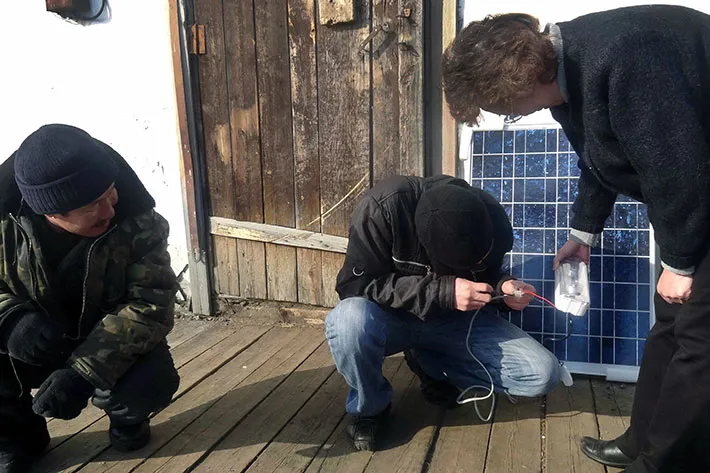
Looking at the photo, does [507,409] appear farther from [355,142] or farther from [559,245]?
[355,142]

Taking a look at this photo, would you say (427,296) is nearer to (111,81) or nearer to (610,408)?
(610,408)

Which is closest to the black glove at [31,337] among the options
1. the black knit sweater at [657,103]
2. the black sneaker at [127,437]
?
the black sneaker at [127,437]

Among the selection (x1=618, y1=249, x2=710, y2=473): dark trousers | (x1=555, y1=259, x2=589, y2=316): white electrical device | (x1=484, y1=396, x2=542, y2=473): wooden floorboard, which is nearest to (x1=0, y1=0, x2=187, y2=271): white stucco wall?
(x1=484, y1=396, x2=542, y2=473): wooden floorboard

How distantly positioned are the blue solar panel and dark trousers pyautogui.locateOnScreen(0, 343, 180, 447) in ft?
4.62

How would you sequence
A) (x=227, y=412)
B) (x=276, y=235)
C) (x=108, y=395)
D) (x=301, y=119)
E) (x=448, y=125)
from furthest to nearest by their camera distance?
(x=276, y=235) < (x=301, y=119) < (x=448, y=125) < (x=227, y=412) < (x=108, y=395)

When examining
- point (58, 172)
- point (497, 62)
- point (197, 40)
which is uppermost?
point (197, 40)

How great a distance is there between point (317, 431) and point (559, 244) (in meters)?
1.22

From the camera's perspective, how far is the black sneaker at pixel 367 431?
1854mm

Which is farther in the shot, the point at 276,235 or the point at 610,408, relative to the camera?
the point at 276,235

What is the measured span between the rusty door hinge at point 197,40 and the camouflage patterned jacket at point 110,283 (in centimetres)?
139

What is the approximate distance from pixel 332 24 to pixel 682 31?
1.81m

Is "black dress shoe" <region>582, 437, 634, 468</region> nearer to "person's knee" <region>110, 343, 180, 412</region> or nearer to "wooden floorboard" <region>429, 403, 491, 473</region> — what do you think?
"wooden floorboard" <region>429, 403, 491, 473</region>

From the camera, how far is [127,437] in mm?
1878

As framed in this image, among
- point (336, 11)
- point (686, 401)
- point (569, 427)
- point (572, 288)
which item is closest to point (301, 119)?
point (336, 11)
